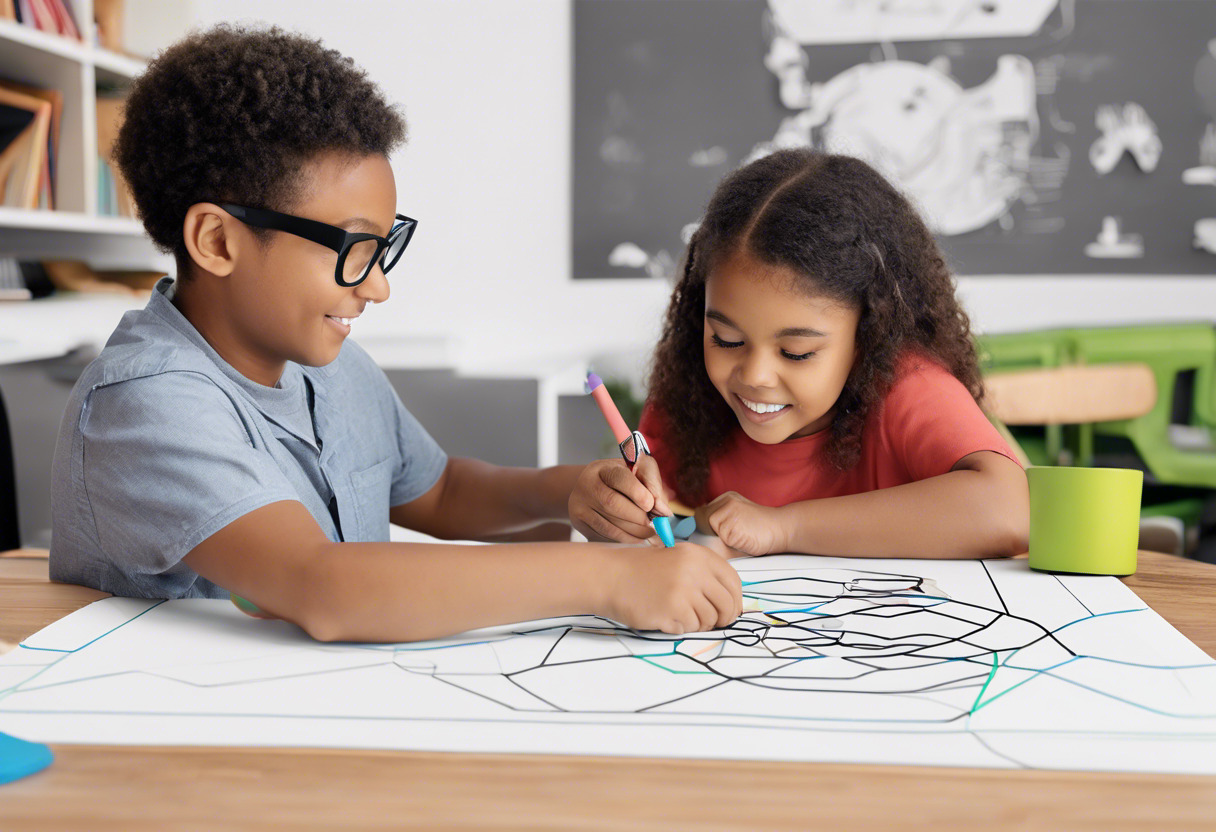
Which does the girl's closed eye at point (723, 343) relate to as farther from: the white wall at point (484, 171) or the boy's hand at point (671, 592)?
the white wall at point (484, 171)

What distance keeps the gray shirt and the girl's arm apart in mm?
383

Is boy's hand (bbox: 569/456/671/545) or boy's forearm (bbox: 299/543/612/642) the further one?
boy's hand (bbox: 569/456/671/545)

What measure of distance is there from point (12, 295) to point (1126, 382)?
247 cm

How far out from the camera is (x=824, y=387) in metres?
1.07

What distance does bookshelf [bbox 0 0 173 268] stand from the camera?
199 cm

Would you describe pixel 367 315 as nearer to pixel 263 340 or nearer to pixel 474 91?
pixel 474 91

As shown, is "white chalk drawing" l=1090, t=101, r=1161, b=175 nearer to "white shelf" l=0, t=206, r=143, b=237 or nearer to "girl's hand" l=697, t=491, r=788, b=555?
"girl's hand" l=697, t=491, r=788, b=555

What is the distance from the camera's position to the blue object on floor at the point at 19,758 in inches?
16.6

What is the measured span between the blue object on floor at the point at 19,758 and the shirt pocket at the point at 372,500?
0.53m

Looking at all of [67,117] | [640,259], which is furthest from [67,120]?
[640,259]

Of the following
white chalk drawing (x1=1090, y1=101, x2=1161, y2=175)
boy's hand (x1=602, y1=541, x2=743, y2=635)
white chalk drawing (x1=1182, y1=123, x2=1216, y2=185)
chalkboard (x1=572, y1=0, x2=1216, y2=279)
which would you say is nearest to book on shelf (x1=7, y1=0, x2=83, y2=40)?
chalkboard (x1=572, y1=0, x2=1216, y2=279)

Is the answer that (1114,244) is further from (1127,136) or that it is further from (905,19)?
(905,19)

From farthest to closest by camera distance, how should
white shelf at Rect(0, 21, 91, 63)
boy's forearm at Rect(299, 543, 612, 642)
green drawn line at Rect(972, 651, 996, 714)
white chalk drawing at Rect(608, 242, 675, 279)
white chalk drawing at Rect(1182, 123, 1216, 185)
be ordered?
white chalk drawing at Rect(608, 242, 675, 279) < white chalk drawing at Rect(1182, 123, 1216, 185) < white shelf at Rect(0, 21, 91, 63) < boy's forearm at Rect(299, 543, 612, 642) < green drawn line at Rect(972, 651, 996, 714)

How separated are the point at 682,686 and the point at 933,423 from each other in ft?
1.99
